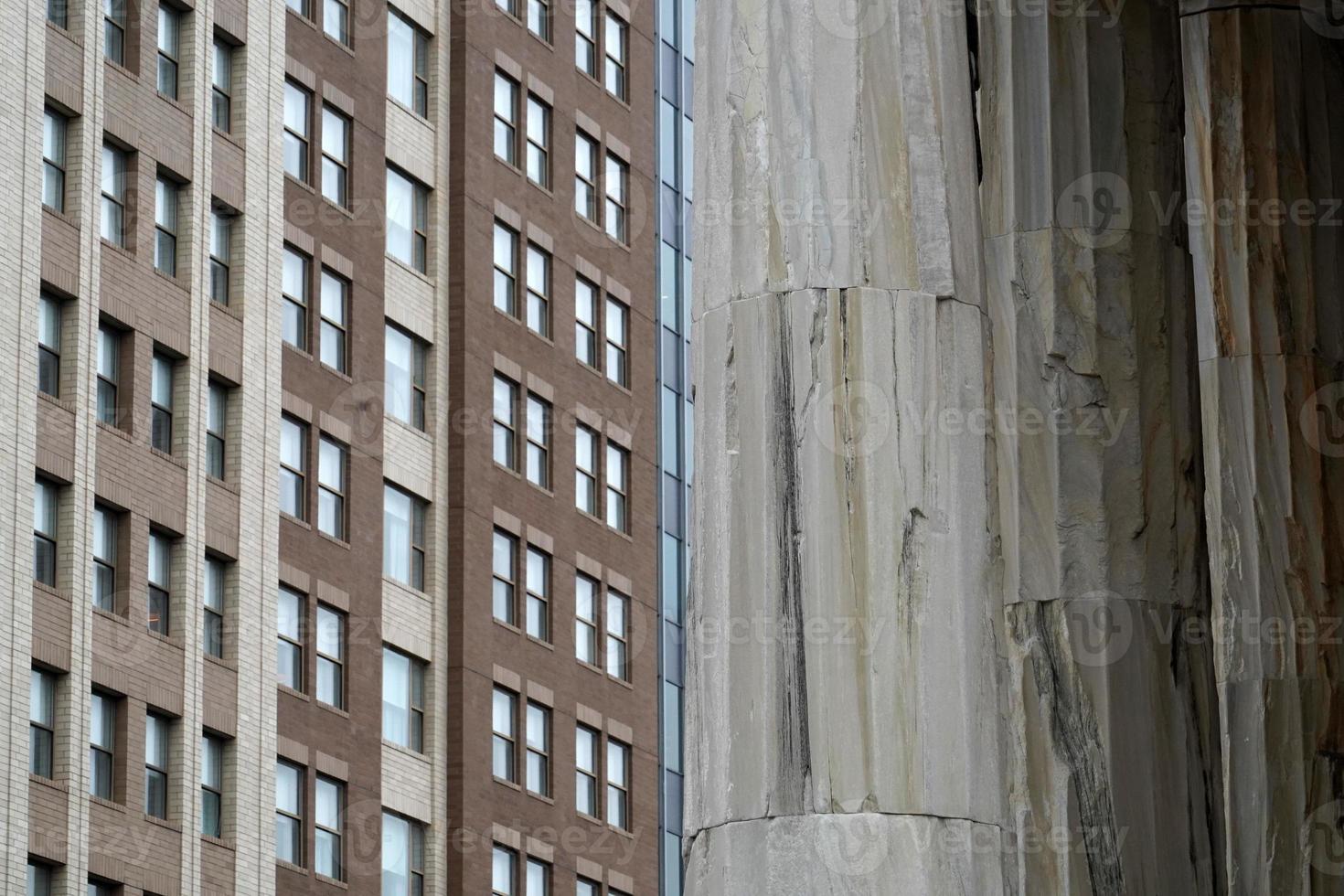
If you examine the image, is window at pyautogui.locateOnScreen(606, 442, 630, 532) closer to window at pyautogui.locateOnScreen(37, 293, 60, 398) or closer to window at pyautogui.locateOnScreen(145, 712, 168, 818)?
window at pyautogui.locateOnScreen(145, 712, 168, 818)

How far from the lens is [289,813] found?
279 ft

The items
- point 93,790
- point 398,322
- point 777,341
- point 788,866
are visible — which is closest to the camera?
point 788,866

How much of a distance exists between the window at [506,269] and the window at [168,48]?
16526 millimetres

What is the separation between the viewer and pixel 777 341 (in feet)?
65.4

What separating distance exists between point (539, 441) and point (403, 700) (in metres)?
11.3

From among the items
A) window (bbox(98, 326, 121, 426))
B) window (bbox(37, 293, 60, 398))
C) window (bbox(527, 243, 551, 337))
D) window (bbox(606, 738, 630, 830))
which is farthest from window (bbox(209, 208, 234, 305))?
window (bbox(606, 738, 630, 830))

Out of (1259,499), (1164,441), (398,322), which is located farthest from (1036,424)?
(398,322)

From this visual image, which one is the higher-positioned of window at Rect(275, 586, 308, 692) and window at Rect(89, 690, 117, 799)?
window at Rect(275, 586, 308, 692)

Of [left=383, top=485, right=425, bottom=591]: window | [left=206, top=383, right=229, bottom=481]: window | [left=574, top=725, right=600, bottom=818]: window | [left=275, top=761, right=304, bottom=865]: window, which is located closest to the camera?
[left=206, top=383, right=229, bottom=481]: window

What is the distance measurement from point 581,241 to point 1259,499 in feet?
242

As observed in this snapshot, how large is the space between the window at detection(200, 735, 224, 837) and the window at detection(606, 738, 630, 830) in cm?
2111

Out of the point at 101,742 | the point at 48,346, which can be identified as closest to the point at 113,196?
the point at 48,346

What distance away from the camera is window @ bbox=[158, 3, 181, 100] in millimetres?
84562

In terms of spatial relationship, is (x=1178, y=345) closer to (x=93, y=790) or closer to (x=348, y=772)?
(x=93, y=790)
